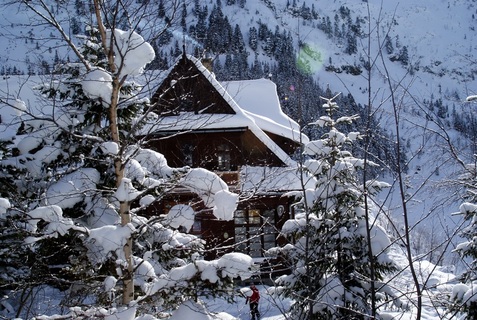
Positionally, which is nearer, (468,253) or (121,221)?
(121,221)

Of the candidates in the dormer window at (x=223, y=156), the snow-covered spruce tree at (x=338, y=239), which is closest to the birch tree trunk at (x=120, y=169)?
the snow-covered spruce tree at (x=338, y=239)

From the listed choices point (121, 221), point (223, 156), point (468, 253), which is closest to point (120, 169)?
point (121, 221)

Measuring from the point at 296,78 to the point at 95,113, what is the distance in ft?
14.2

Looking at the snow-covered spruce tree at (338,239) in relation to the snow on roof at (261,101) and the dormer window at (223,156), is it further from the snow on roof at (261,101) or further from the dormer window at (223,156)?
the snow on roof at (261,101)

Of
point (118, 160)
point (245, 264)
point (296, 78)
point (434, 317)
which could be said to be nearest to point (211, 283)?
point (245, 264)

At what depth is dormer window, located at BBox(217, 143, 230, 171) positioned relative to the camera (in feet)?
56.2

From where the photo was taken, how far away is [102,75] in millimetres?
5453

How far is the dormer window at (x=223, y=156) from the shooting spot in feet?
56.2

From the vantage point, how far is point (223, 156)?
17.6 m

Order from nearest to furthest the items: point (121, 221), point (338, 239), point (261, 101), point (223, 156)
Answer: point (121, 221) → point (338, 239) → point (223, 156) → point (261, 101)

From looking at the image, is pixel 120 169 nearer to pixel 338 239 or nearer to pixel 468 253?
pixel 338 239

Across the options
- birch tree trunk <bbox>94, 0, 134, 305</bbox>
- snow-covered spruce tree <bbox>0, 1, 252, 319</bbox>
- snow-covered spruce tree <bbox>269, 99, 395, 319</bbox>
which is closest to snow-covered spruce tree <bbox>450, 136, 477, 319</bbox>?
snow-covered spruce tree <bbox>269, 99, 395, 319</bbox>

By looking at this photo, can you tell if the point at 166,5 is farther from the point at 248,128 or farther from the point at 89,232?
the point at 248,128

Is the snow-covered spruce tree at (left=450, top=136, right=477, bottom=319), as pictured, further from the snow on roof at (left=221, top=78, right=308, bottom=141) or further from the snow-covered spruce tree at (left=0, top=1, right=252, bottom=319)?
the snow on roof at (left=221, top=78, right=308, bottom=141)
